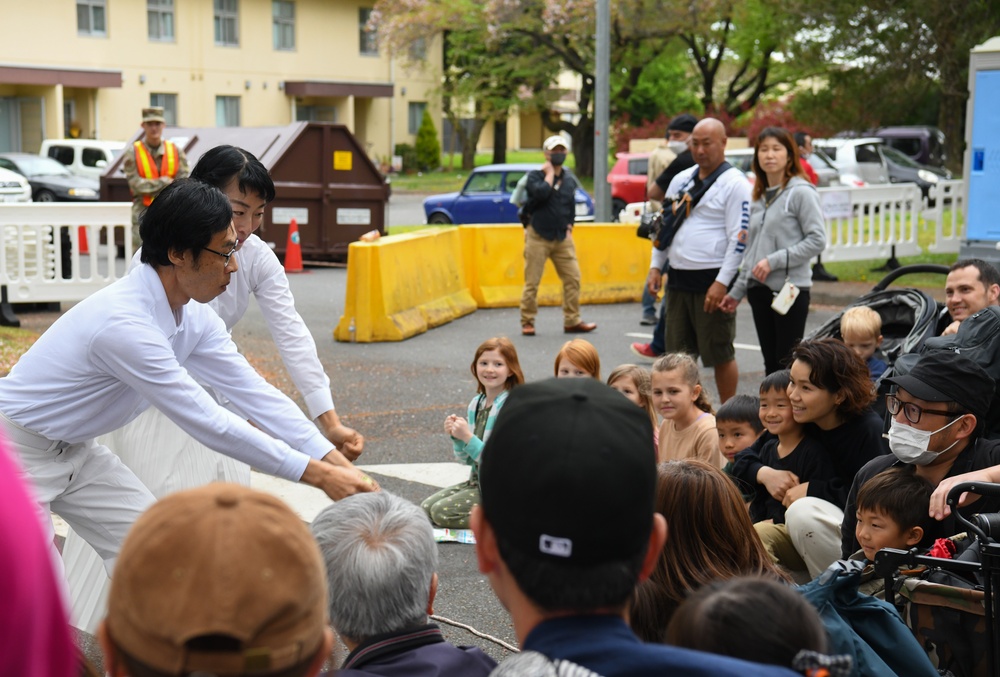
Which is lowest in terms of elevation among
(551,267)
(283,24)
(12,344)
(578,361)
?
(12,344)

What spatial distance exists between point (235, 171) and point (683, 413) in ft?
8.17

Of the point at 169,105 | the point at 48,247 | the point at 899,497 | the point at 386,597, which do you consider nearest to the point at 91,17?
the point at 169,105

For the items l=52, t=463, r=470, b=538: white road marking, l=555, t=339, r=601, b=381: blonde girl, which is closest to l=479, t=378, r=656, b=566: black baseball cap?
l=555, t=339, r=601, b=381: blonde girl

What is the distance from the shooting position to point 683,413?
20.0 ft

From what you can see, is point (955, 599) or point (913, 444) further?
point (913, 444)

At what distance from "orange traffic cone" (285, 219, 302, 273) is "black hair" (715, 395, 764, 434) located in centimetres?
1244

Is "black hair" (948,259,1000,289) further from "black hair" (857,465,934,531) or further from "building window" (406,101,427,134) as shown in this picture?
"building window" (406,101,427,134)

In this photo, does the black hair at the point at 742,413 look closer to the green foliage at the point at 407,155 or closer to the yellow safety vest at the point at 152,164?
the yellow safety vest at the point at 152,164

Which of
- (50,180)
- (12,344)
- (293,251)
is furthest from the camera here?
(50,180)

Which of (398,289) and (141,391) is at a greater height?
(141,391)

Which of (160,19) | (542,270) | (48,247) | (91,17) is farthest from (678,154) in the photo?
(160,19)

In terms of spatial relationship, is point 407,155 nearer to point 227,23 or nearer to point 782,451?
point 227,23

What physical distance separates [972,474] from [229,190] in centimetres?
312

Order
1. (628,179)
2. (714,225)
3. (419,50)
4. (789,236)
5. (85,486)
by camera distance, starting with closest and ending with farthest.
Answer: (85,486) → (789,236) → (714,225) → (628,179) → (419,50)
